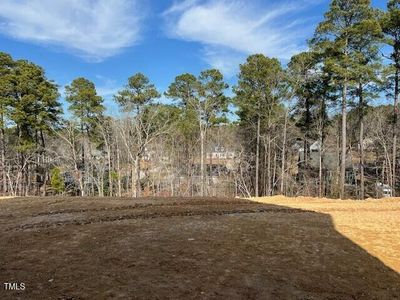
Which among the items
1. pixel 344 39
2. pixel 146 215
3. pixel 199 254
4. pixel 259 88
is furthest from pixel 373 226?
pixel 259 88

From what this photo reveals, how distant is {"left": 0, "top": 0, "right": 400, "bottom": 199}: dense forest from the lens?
1983cm

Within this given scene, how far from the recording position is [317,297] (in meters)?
4.36

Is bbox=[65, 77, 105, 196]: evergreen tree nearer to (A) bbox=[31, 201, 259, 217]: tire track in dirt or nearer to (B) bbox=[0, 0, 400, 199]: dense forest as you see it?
(B) bbox=[0, 0, 400, 199]: dense forest

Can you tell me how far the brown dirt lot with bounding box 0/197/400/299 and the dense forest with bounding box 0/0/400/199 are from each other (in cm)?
1212

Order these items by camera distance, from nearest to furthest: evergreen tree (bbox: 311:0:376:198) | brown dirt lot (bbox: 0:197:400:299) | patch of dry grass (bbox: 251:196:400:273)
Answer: brown dirt lot (bbox: 0:197:400:299), patch of dry grass (bbox: 251:196:400:273), evergreen tree (bbox: 311:0:376:198)

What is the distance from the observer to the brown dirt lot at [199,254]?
4.56m

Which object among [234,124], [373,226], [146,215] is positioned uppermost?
[234,124]

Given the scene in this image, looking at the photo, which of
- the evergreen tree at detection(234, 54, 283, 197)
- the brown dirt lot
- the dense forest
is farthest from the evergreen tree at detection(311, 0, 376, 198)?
the brown dirt lot

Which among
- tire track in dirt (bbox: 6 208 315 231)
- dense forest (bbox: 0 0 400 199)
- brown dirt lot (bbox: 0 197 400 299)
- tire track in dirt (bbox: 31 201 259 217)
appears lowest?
brown dirt lot (bbox: 0 197 400 299)

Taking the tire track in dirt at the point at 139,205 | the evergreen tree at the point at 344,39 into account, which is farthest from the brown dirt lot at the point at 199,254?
the evergreen tree at the point at 344,39

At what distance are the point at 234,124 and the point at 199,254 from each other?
82.5ft

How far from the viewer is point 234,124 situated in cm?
3069

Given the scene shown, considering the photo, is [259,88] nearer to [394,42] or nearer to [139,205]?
[394,42]

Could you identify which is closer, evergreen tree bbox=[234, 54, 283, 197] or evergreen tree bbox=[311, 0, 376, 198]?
evergreen tree bbox=[311, 0, 376, 198]
